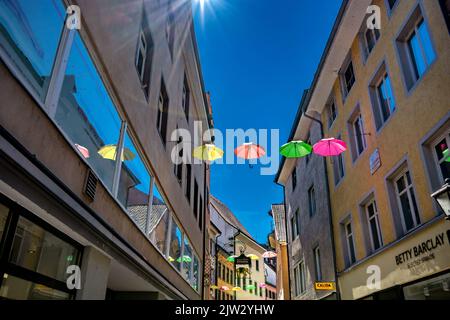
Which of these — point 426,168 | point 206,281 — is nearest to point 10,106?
point 426,168

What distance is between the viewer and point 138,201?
30.7ft

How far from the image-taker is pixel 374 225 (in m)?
13.2

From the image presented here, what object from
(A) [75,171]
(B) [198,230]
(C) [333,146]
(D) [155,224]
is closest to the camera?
(A) [75,171]

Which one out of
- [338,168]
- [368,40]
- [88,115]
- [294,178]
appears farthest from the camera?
[294,178]

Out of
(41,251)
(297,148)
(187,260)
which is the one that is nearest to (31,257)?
(41,251)

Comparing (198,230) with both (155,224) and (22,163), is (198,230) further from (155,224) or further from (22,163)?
(22,163)

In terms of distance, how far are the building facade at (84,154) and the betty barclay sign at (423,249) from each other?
6.51 meters

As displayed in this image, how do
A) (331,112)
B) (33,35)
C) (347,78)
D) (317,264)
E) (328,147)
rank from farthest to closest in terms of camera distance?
1. (317,264)
2. (331,112)
3. (347,78)
4. (328,147)
5. (33,35)

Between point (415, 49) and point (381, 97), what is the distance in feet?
7.93

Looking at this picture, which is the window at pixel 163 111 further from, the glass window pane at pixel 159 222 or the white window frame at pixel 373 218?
the white window frame at pixel 373 218

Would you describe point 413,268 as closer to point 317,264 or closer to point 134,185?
point 134,185

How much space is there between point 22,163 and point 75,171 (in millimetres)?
1678
